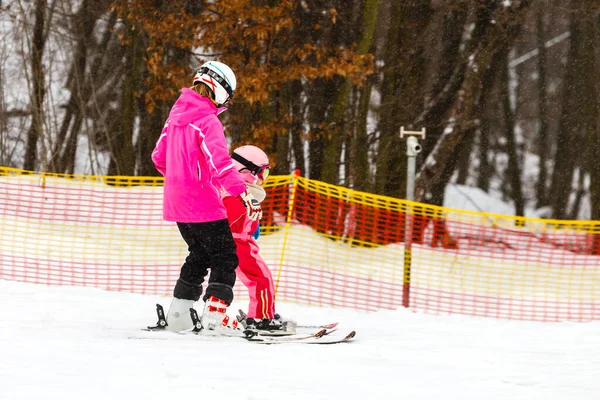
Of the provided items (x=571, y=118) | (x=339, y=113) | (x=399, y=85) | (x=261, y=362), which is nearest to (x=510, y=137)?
(x=571, y=118)

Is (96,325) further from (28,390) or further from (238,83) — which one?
(238,83)

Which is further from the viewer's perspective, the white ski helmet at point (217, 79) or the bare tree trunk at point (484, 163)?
the bare tree trunk at point (484, 163)

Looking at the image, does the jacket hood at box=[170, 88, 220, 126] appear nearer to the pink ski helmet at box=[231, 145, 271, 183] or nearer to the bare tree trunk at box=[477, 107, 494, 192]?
the pink ski helmet at box=[231, 145, 271, 183]

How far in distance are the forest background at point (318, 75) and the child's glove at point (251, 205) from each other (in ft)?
24.7

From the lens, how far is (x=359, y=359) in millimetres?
5648

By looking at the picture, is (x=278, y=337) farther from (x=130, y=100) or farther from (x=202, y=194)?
(x=130, y=100)

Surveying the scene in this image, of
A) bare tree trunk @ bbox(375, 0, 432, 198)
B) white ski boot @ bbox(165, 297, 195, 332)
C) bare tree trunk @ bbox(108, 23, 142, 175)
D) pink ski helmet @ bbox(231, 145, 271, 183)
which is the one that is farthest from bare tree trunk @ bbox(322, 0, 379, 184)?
white ski boot @ bbox(165, 297, 195, 332)

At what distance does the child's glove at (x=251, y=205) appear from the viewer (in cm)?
596

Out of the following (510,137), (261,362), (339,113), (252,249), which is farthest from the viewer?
(510,137)

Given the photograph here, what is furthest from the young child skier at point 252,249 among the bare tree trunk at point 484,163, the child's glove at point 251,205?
the bare tree trunk at point 484,163

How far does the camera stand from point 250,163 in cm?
665

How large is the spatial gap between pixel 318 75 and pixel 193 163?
27.8ft

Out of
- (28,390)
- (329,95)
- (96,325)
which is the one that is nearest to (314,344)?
(96,325)

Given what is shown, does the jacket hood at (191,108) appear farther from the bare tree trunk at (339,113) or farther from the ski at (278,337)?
the bare tree trunk at (339,113)
